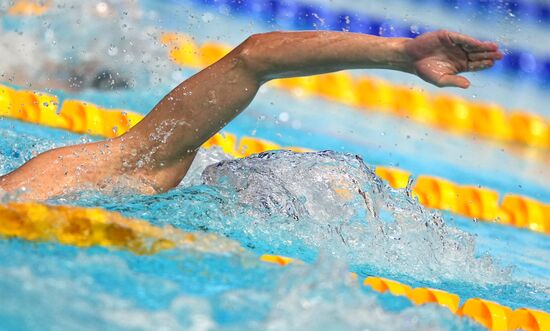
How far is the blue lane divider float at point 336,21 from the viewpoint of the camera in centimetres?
571

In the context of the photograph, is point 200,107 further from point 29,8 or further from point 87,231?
point 29,8

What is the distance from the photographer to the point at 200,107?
221 cm

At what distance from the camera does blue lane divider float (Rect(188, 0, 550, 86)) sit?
5711 millimetres

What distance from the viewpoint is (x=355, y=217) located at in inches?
95.0

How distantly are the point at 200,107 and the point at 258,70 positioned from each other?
0.18 meters

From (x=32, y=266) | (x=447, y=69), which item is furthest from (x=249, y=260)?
(x=447, y=69)

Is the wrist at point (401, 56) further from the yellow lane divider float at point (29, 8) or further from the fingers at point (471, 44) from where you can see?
the yellow lane divider float at point (29, 8)

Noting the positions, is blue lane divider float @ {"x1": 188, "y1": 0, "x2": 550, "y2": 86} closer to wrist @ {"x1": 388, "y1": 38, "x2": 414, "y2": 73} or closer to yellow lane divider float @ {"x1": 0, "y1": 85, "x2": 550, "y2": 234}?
yellow lane divider float @ {"x1": 0, "y1": 85, "x2": 550, "y2": 234}

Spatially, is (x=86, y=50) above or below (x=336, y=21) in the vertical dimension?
above

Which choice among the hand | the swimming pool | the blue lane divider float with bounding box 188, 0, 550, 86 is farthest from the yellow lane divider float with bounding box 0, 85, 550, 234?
the blue lane divider float with bounding box 188, 0, 550, 86

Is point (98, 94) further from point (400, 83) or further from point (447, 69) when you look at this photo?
point (447, 69)

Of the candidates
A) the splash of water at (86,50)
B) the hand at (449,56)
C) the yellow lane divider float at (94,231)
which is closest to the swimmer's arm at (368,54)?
the hand at (449,56)

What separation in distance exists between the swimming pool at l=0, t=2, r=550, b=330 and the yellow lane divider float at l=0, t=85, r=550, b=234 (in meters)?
0.08

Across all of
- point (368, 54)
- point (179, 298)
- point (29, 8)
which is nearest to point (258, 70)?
point (368, 54)
